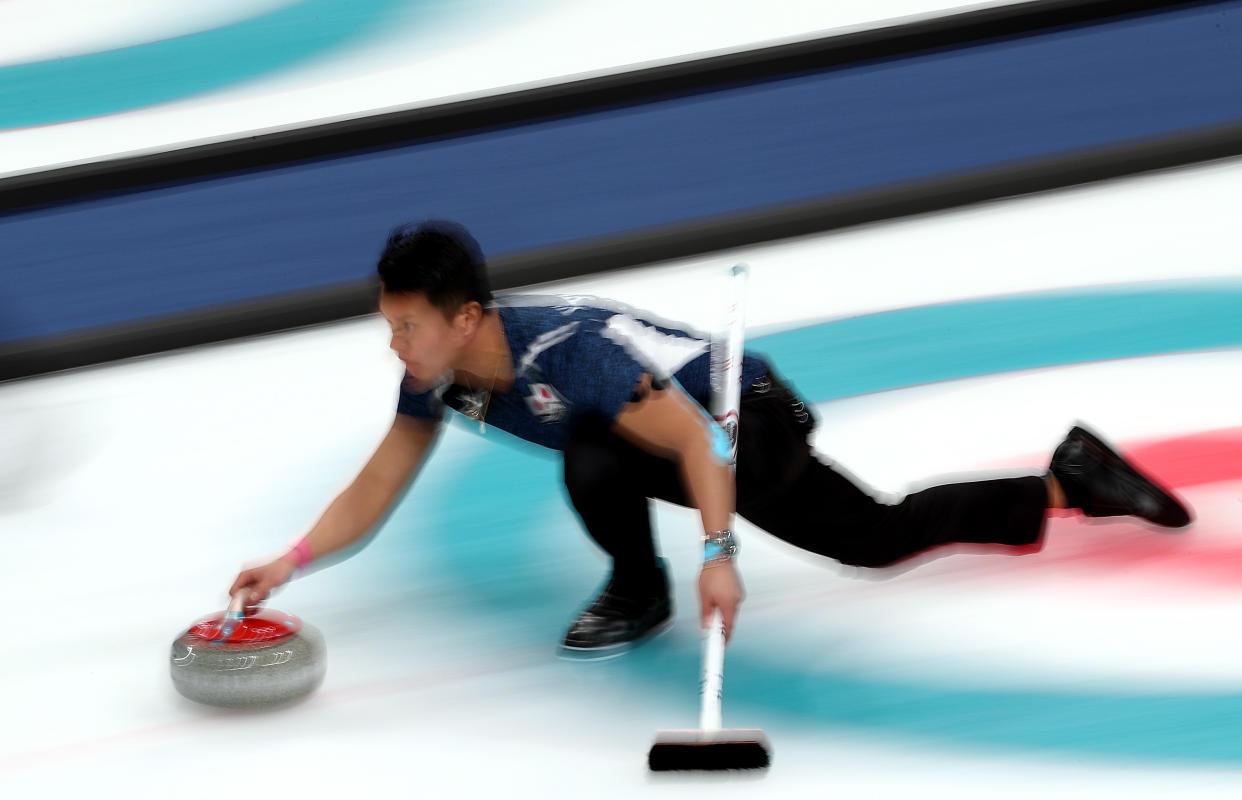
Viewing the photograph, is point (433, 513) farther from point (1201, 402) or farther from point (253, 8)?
point (253, 8)

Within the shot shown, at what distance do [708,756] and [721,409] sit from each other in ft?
1.47

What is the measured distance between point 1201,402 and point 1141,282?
1.94 feet

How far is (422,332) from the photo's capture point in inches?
73.4

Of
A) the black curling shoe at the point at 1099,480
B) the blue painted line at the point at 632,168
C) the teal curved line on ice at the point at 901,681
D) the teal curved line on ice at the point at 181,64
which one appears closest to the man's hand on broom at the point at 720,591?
the teal curved line on ice at the point at 901,681

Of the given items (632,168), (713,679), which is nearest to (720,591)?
(713,679)

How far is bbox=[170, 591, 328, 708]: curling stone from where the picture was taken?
6.66ft

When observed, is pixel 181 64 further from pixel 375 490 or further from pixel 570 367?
pixel 570 367

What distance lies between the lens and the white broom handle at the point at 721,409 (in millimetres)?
1875

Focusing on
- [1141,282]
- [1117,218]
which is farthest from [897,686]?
[1117,218]

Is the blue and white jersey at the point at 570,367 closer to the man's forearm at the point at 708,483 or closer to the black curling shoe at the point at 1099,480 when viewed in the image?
the man's forearm at the point at 708,483

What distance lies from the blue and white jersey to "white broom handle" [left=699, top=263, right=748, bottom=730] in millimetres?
24

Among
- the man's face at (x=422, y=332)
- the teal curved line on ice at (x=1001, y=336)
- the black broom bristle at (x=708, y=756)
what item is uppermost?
the teal curved line on ice at (x=1001, y=336)

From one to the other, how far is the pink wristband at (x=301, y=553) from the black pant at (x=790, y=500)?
1.20 ft

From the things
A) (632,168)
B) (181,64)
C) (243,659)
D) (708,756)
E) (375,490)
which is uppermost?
(181,64)
